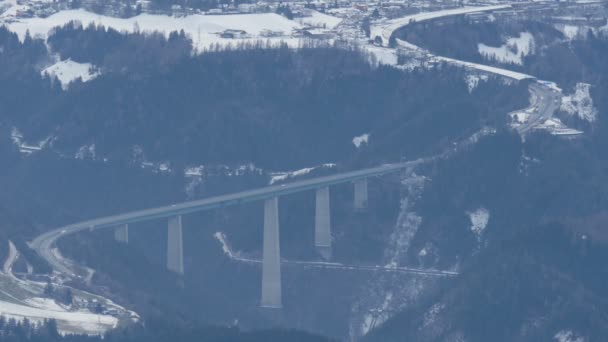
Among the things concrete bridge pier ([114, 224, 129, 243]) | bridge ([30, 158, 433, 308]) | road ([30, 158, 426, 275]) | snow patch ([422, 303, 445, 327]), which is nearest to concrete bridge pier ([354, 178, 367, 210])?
road ([30, 158, 426, 275])

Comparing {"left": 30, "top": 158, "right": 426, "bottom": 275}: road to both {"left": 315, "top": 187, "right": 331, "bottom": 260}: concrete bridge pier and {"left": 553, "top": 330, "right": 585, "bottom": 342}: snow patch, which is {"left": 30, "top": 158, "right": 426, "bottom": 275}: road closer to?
{"left": 315, "top": 187, "right": 331, "bottom": 260}: concrete bridge pier

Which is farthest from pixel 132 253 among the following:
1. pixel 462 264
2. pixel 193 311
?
pixel 462 264

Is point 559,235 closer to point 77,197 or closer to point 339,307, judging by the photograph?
point 339,307

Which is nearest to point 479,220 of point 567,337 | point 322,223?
point 322,223

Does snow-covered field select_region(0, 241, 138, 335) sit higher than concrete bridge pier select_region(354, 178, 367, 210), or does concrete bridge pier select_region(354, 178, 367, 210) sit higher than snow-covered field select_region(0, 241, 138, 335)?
snow-covered field select_region(0, 241, 138, 335)

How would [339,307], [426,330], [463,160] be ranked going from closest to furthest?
[426,330], [339,307], [463,160]

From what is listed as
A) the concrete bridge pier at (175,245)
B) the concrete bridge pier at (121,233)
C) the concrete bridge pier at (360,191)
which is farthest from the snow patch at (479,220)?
the concrete bridge pier at (121,233)
